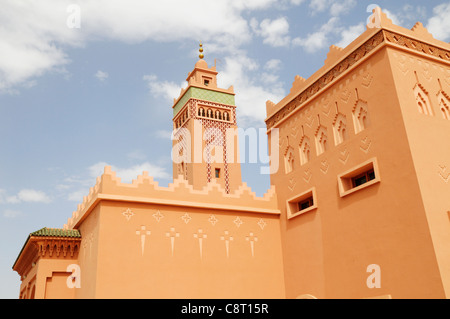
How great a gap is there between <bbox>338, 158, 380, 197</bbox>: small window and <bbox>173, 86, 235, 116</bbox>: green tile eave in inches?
645

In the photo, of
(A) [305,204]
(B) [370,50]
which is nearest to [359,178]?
(A) [305,204]

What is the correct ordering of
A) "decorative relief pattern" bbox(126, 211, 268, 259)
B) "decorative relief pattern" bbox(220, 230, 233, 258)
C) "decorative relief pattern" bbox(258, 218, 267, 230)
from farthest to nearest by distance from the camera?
"decorative relief pattern" bbox(258, 218, 267, 230), "decorative relief pattern" bbox(220, 230, 233, 258), "decorative relief pattern" bbox(126, 211, 268, 259)

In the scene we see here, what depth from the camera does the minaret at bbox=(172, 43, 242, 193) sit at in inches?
904

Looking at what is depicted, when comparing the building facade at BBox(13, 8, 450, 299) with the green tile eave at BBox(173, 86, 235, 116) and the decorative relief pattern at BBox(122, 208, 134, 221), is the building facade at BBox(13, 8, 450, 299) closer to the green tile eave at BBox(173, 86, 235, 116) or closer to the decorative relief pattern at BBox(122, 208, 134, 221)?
the decorative relief pattern at BBox(122, 208, 134, 221)

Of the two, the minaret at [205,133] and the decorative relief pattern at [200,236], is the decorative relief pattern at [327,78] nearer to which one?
the decorative relief pattern at [200,236]

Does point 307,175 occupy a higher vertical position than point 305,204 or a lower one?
higher

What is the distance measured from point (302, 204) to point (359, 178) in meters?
2.18

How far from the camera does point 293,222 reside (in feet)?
35.4

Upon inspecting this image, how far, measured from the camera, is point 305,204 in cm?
1097

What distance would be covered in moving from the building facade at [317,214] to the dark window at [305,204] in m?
0.04

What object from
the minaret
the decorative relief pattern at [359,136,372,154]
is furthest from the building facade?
the minaret

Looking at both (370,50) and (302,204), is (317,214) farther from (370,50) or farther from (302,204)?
(370,50)

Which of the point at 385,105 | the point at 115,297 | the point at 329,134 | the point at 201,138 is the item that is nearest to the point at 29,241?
the point at 115,297

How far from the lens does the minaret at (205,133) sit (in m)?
23.0
